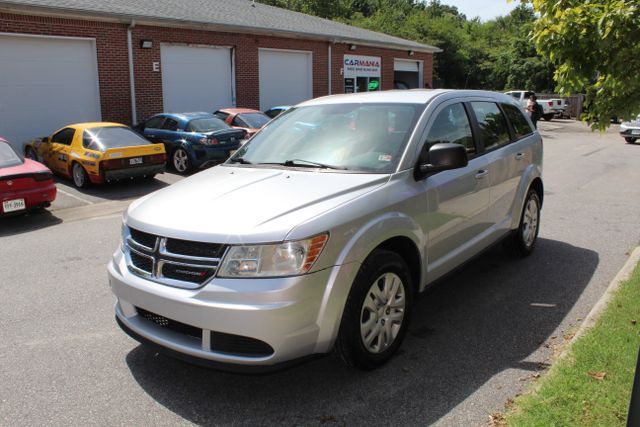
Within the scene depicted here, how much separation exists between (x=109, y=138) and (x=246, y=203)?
9.31 m

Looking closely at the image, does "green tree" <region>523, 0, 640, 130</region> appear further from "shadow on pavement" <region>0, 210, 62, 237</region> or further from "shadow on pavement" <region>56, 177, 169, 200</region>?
"shadow on pavement" <region>56, 177, 169, 200</region>

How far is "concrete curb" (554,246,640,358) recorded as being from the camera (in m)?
4.02

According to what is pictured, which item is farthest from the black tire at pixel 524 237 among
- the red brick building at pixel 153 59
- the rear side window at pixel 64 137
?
the red brick building at pixel 153 59

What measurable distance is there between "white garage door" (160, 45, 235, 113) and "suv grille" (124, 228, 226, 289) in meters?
15.4

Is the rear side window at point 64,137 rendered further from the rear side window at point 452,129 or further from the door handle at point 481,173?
the door handle at point 481,173

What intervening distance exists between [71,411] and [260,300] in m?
1.38

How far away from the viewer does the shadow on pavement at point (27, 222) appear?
859cm

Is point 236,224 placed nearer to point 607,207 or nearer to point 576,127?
point 607,207

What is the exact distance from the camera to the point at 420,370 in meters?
3.80

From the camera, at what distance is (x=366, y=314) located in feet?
11.7

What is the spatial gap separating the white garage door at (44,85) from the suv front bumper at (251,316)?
1353cm

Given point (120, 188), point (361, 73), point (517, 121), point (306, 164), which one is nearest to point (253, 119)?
point (120, 188)

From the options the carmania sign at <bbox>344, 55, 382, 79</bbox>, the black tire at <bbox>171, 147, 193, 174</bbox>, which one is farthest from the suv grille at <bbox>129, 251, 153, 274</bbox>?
the carmania sign at <bbox>344, 55, 382, 79</bbox>

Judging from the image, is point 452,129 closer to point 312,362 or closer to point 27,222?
point 312,362
